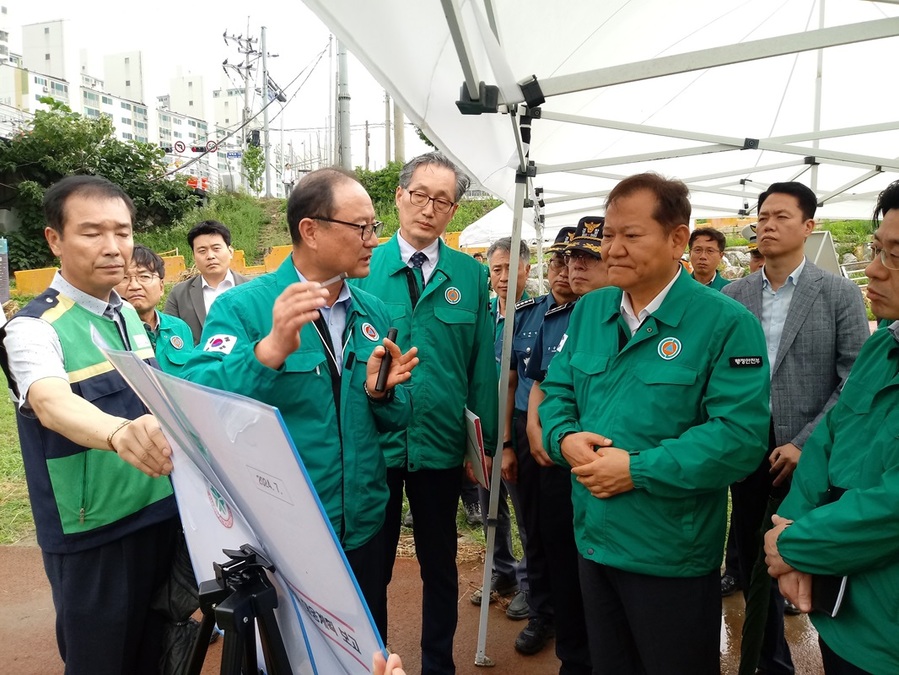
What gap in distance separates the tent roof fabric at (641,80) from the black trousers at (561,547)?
145cm

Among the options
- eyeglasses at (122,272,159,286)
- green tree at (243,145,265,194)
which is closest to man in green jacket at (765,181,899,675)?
eyeglasses at (122,272,159,286)

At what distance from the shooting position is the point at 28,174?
64.7ft

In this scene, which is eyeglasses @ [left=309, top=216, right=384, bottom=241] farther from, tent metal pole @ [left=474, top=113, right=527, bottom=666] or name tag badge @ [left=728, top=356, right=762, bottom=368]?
name tag badge @ [left=728, top=356, right=762, bottom=368]

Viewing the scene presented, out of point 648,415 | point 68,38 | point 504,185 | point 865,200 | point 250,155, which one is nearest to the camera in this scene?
point 648,415

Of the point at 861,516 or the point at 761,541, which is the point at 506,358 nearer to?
the point at 761,541

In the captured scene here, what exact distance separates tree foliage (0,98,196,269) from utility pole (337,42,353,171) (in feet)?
44.0

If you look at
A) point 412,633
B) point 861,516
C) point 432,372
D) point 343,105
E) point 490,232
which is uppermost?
point 343,105

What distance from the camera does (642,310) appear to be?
2.12 m

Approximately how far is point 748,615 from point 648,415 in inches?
35.2

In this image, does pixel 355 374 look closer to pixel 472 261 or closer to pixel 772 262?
pixel 472 261

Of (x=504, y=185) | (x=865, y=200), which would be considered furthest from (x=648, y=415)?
(x=865, y=200)

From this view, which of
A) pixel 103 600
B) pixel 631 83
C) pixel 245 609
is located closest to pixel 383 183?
pixel 631 83

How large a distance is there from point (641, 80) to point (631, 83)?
1.28 metres

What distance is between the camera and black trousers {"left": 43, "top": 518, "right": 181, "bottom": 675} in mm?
1936
